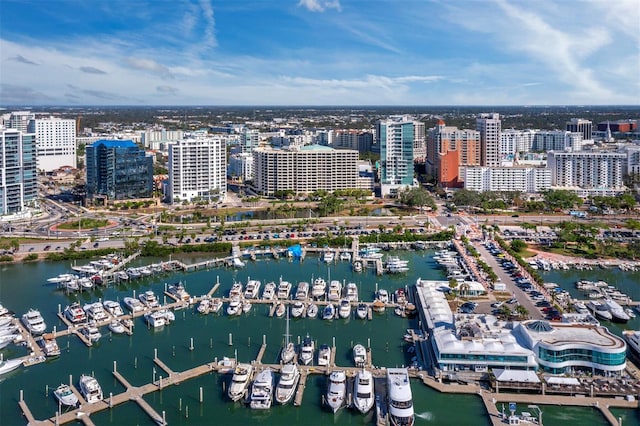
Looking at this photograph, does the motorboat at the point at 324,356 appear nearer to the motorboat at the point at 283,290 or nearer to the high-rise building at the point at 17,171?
the motorboat at the point at 283,290

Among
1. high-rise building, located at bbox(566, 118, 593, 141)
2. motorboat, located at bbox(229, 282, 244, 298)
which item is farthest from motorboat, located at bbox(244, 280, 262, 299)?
high-rise building, located at bbox(566, 118, 593, 141)

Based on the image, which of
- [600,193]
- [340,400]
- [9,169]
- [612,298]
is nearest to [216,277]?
[340,400]

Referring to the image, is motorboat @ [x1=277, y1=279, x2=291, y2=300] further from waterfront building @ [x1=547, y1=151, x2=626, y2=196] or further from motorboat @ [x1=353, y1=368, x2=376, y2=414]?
waterfront building @ [x1=547, y1=151, x2=626, y2=196]

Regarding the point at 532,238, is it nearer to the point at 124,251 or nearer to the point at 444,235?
the point at 444,235

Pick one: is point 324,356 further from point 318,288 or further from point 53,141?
point 53,141

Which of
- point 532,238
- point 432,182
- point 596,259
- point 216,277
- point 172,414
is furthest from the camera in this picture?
point 432,182

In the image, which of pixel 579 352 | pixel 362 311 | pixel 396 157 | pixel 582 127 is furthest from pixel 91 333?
pixel 582 127

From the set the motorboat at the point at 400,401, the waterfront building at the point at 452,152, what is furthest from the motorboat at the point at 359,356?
the waterfront building at the point at 452,152
